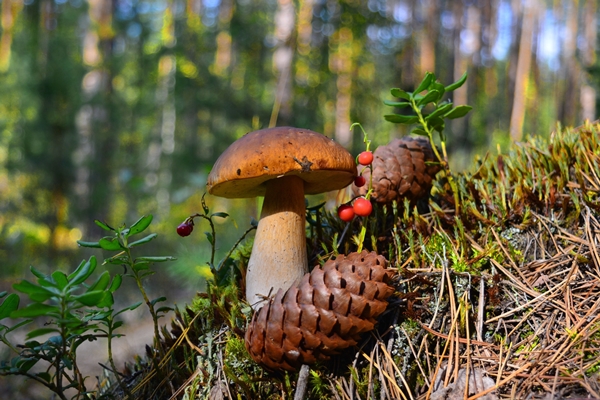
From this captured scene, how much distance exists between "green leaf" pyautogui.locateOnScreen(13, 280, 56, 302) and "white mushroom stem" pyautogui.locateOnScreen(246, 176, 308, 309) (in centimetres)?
67

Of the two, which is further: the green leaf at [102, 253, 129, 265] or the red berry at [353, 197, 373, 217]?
the red berry at [353, 197, 373, 217]

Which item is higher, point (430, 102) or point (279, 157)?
point (430, 102)

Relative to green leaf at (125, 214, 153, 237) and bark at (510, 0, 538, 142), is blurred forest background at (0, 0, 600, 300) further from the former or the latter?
green leaf at (125, 214, 153, 237)

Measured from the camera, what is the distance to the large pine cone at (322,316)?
111 cm

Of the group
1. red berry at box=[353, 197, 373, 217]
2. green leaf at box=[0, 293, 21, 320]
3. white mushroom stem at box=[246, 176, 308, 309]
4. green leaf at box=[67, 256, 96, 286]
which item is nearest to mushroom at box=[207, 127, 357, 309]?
white mushroom stem at box=[246, 176, 308, 309]

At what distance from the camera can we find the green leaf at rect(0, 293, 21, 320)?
3.79ft

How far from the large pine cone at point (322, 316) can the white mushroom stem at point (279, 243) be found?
0.82 feet

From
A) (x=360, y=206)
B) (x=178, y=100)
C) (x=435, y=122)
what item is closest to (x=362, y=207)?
(x=360, y=206)

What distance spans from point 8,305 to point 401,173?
1.53 m

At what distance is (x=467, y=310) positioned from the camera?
49.6 inches

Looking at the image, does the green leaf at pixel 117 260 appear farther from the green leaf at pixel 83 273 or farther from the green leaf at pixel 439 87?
the green leaf at pixel 439 87

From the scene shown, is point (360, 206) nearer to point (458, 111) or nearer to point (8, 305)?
point (458, 111)

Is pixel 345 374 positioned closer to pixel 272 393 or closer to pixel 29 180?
pixel 272 393

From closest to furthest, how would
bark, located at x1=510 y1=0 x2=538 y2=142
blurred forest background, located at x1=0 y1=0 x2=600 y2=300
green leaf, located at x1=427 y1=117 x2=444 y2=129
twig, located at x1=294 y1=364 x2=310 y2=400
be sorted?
twig, located at x1=294 y1=364 x2=310 y2=400 < green leaf, located at x1=427 y1=117 x2=444 y2=129 < blurred forest background, located at x1=0 y1=0 x2=600 y2=300 < bark, located at x1=510 y1=0 x2=538 y2=142
